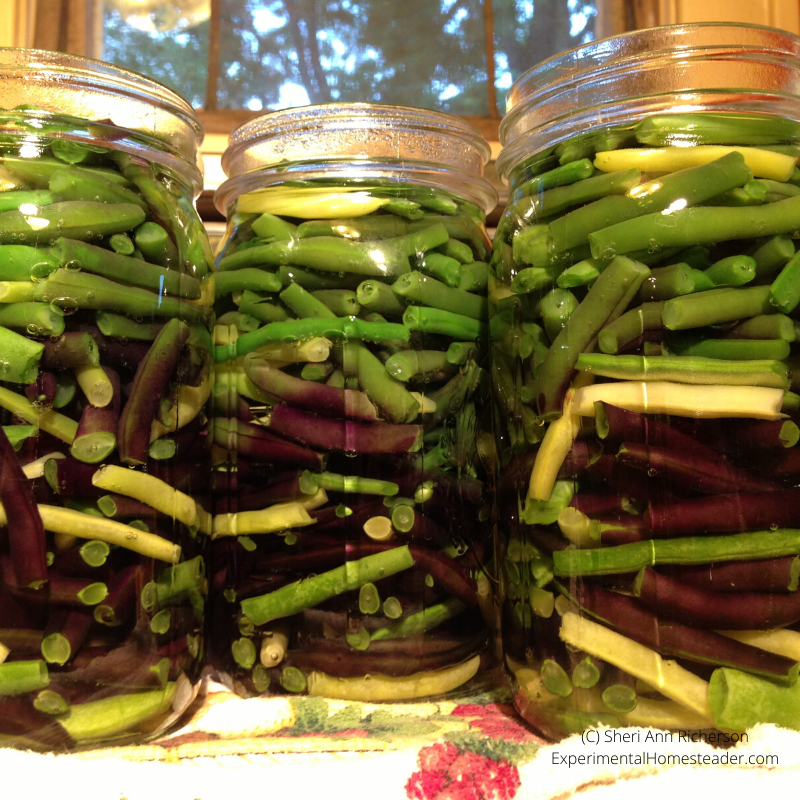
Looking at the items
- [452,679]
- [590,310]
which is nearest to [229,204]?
[590,310]

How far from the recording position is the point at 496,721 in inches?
25.7

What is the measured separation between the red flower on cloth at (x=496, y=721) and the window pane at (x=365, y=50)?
0.88m

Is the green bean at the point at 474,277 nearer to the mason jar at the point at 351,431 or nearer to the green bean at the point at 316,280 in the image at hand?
the mason jar at the point at 351,431

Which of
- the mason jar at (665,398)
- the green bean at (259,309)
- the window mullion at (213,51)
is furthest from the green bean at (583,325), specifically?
the window mullion at (213,51)

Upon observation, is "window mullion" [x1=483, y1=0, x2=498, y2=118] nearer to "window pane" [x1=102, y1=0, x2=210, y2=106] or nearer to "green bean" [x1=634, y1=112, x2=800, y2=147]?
"window pane" [x1=102, y1=0, x2=210, y2=106]

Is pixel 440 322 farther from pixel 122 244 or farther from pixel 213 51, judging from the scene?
pixel 213 51

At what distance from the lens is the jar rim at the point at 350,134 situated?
29.8 inches

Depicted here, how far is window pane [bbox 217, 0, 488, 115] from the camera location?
1.20 m

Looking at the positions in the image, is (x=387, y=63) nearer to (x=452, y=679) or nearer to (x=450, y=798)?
(x=452, y=679)

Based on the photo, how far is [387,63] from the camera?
121 centimetres

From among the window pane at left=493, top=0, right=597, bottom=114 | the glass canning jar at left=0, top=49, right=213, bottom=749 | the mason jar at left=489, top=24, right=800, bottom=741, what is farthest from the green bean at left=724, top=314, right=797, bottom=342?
the window pane at left=493, top=0, right=597, bottom=114

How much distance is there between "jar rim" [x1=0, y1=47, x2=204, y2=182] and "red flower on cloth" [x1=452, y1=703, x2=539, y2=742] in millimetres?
571

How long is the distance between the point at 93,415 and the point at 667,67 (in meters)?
0.54

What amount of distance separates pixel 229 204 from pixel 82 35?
0.46m
